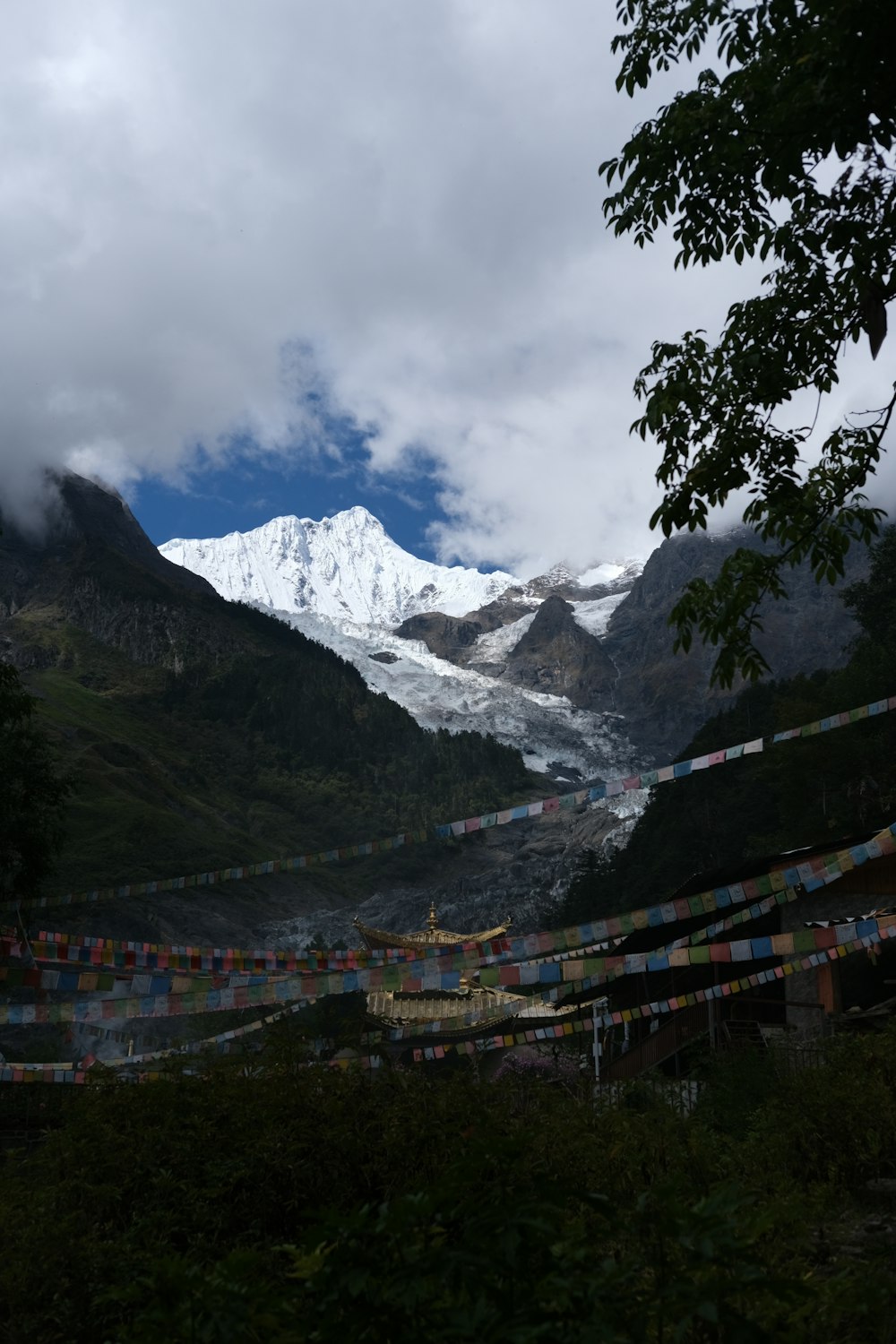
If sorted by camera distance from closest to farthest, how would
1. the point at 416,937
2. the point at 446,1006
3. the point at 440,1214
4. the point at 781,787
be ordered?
the point at 440,1214 → the point at 446,1006 → the point at 416,937 → the point at 781,787

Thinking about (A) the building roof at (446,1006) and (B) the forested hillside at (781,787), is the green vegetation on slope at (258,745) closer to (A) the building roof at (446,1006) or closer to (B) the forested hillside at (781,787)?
(B) the forested hillside at (781,787)

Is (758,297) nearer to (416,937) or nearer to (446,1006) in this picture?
(446,1006)

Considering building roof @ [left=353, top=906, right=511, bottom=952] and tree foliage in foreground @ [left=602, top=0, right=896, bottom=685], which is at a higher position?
tree foliage in foreground @ [left=602, top=0, right=896, bottom=685]

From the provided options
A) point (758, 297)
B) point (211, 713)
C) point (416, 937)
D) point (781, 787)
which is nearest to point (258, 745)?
point (211, 713)

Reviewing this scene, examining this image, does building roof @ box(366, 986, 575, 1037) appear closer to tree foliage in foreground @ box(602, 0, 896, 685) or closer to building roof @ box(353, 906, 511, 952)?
building roof @ box(353, 906, 511, 952)

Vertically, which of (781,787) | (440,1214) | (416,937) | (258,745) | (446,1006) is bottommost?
(446,1006)

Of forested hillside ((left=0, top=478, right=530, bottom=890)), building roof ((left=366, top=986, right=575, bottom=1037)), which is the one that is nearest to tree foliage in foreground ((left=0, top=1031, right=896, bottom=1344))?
building roof ((left=366, top=986, right=575, bottom=1037))

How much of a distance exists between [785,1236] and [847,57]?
573 centimetres

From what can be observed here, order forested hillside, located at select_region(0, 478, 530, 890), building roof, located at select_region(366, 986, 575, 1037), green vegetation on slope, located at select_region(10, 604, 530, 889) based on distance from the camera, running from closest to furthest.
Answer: building roof, located at select_region(366, 986, 575, 1037) < green vegetation on slope, located at select_region(10, 604, 530, 889) < forested hillside, located at select_region(0, 478, 530, 890)

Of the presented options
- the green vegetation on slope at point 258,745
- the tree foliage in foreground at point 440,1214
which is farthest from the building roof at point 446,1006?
the green vegetation on slope at point 258,745

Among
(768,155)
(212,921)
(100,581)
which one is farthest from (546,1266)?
(100,581)

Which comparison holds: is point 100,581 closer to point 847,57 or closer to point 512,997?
point 512,997

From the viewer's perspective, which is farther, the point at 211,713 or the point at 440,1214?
the point at 211,713

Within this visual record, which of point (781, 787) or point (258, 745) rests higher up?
point (258, 745)
